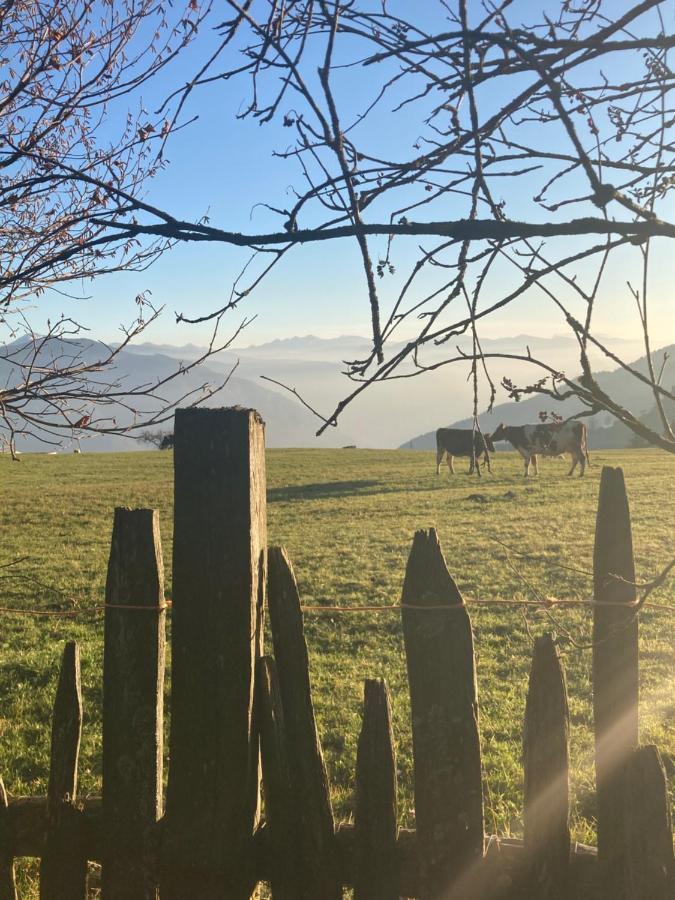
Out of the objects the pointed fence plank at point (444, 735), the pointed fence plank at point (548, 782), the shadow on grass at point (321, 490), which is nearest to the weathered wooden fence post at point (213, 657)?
the pointed fence plank at point (444, 735)

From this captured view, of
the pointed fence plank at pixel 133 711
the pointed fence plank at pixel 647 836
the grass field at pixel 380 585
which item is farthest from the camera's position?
the grass field at pixel 380 585

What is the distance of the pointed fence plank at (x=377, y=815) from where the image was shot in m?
1.90

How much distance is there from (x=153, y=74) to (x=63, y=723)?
255 centimetres

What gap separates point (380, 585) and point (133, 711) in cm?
698

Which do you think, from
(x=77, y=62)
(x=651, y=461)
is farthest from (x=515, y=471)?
(x=77, y=62)

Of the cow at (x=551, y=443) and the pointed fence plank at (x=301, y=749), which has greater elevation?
the cow at (x=551, y=443)

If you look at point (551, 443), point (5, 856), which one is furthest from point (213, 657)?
point (551, 443)

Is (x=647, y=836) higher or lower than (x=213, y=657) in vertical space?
lower

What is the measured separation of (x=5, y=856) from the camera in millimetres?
2104

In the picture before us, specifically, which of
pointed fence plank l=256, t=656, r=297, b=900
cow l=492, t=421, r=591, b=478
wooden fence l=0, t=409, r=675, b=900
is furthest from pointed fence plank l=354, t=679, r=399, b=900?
cow l=492, t=421, r=591, b=478

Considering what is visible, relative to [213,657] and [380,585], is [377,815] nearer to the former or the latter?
[213,657]

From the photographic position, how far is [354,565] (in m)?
9.98

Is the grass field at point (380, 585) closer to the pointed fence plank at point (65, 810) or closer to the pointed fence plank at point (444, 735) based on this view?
the pointed fence plank at point (444, 735)

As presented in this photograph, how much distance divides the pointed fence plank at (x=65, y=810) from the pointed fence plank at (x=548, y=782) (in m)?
1.34
